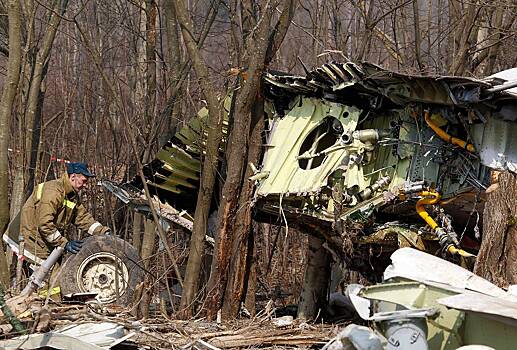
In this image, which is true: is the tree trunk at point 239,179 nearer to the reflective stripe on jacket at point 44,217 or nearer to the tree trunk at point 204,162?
the tree trunk at point 204,162

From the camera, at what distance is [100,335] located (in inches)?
285

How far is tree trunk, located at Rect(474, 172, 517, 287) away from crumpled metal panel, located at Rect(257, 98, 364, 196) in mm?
1861

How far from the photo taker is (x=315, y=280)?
36.6 feet

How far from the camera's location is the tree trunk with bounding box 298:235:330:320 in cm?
1101

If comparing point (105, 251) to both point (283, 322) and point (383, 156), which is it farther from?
point (383, 156)

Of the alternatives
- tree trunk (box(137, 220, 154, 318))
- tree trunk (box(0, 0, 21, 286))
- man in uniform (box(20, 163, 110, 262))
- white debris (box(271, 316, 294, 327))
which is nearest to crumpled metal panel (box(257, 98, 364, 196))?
white debris (box(271, 316, 294, 327))

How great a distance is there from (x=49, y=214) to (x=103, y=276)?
1098mm

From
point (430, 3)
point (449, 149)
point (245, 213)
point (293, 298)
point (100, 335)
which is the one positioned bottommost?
point (293, 298)

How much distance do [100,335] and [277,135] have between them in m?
3.67

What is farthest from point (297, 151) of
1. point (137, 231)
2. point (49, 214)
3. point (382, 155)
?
point (137, 231)

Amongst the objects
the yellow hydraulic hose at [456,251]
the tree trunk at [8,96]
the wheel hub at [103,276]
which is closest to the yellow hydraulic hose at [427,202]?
the yellow hydraulic hose at [456,251]

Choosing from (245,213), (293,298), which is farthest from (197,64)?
(293,298)

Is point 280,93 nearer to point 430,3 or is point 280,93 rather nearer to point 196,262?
point 196,262

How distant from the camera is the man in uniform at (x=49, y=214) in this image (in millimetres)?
9898
